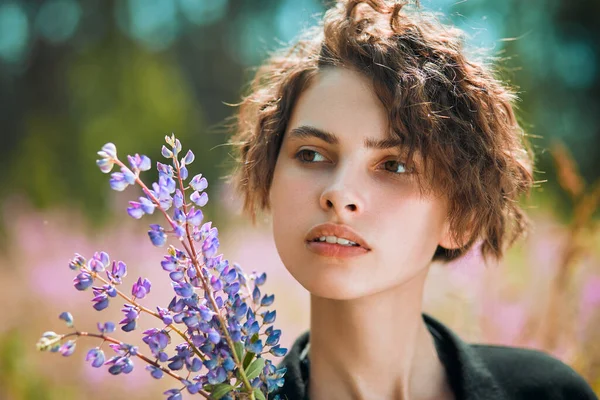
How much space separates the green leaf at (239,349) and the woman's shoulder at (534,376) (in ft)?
2.28

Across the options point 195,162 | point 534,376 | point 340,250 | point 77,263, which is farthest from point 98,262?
point 195,162

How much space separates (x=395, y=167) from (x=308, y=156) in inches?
6.5

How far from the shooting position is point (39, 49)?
25.1 feet

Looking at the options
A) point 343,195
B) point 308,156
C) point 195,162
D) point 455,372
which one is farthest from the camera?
point 195,162

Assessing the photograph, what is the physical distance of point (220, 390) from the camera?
1.02 m

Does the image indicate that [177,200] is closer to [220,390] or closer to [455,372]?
[220,390]

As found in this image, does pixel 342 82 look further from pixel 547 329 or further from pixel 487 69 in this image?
pixel 547 329

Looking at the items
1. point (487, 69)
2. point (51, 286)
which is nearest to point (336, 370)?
point (487, 69)

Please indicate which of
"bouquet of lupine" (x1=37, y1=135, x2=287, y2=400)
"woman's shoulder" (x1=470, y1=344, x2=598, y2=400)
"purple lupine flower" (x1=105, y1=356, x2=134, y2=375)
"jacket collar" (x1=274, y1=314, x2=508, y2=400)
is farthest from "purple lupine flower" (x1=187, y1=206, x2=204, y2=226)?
"woman's shoulder" (x1=470, y1=344, x2=598, y2=400)

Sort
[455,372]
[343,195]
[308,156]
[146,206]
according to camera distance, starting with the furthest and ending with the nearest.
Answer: [455,372]
[308,156]
[343,195]
[146,206]

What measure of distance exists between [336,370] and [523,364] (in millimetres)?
435

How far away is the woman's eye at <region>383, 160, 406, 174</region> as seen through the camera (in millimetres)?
1258

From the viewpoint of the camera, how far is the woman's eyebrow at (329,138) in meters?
1.23

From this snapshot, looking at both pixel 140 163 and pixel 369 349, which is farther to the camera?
pixel 369 349
